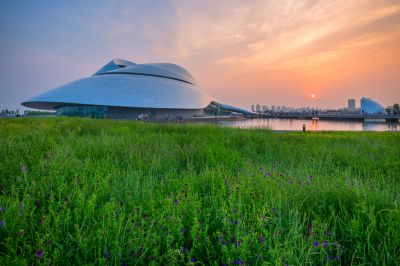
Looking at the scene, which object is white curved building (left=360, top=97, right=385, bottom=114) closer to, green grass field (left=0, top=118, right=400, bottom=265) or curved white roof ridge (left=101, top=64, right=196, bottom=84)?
curved white roof ridge (left=101, top=64, right=196, bottom=84)

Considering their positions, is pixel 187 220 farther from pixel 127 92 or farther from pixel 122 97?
pixel 127 92

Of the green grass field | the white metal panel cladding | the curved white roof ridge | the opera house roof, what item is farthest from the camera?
the curved white roof ridge

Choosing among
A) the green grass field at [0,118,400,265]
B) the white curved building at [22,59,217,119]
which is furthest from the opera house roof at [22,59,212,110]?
the green grass field at [0,118,400,265]

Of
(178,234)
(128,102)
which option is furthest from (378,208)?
(128,102)

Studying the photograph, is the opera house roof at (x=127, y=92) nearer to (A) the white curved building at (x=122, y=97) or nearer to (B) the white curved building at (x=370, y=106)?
(A) the white curved building at (x=122, y=97)

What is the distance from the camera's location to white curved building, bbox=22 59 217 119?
45.2 meters

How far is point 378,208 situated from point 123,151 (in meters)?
4.85

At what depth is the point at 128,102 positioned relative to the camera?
154ft

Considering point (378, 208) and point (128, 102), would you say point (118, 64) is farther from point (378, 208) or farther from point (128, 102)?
point (378, 208)

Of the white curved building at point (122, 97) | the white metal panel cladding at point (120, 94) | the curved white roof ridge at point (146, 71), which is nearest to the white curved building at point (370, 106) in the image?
the white curved building at point (122, 97)

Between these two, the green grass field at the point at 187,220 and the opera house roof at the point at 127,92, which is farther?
the opera house roof at the point at 127,92

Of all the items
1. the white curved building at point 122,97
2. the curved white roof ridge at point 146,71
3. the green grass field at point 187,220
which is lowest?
the green grass field at point 187,220

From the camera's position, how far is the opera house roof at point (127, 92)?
4559 centimetres

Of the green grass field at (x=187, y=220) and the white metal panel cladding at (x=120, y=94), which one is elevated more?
the white metal panel cladding at (x=120, y=94)
